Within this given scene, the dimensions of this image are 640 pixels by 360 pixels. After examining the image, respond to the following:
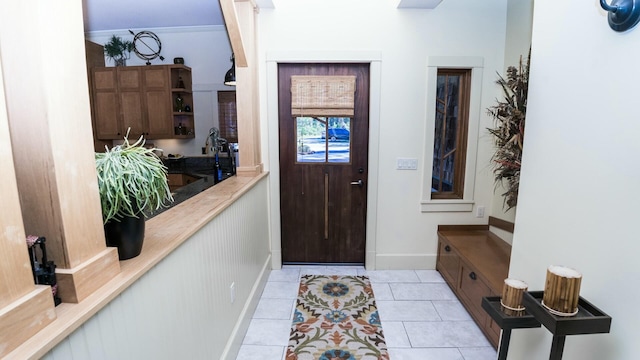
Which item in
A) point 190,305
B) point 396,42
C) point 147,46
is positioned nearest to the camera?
point 190,305

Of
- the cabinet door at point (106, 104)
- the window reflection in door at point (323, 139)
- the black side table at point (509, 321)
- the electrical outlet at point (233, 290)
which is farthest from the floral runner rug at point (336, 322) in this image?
the cabinet door at point (106, 104)

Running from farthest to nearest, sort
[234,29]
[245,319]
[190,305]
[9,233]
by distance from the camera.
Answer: [234,29] < [245,319] < [190,305] < [9,233]

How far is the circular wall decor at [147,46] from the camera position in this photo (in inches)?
170

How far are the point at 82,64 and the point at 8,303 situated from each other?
24.1 inches

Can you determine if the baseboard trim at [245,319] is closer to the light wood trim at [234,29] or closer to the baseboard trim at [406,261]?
the baseboard trim at [406,261]

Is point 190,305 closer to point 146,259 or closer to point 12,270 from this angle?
point 146,259

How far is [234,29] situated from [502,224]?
3.06 metres

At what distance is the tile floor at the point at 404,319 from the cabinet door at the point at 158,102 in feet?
8.22

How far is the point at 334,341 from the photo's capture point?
2.26 meters

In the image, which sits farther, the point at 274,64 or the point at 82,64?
the point at 274,64

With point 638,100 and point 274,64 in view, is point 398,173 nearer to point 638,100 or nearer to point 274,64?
point 274,64

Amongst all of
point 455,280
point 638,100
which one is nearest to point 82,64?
point 638,100

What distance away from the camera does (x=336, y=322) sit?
97.7 inches

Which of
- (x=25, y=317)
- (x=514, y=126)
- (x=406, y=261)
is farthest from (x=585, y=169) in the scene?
(x=406, y=261)
